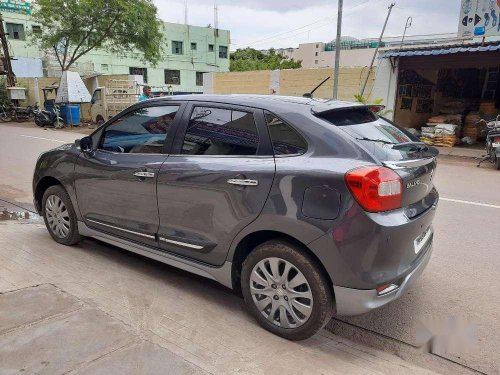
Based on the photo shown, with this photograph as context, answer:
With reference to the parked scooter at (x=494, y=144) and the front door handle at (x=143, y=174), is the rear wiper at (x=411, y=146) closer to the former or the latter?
the front door handle at (x=143, y=174)

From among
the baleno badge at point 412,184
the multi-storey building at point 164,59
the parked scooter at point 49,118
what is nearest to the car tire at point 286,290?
the baleno badge at point 412,184

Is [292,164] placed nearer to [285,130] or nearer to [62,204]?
[285,130]

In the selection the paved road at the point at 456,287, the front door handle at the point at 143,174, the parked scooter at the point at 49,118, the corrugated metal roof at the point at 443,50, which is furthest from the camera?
the parked scooter at the point at 49,118

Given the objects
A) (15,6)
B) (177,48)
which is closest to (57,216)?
(15,6)

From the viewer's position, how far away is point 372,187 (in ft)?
8.03

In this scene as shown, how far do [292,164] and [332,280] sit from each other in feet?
2.53

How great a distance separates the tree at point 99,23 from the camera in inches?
864

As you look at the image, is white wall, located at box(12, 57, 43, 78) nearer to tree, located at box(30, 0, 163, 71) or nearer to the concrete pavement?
tree, located at box(30, 0, 163, 71)

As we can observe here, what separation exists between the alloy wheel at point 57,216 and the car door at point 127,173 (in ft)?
1.17

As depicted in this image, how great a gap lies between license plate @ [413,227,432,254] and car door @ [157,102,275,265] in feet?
3.42

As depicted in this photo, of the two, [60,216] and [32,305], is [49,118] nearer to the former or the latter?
[60,216]

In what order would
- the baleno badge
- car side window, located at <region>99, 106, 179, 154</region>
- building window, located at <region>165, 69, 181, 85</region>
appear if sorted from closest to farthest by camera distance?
the baleno badge, car side window, located at <region>99, 106, 179, 154</region>, building window, located at <region>165, 69, 181, 85</region>

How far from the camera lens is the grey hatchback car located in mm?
2514

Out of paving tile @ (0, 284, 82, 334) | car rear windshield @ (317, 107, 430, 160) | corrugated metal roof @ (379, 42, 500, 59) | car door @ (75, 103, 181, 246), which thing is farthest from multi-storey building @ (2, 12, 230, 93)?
car rear windshield @ (317, 107, 430, 160)
